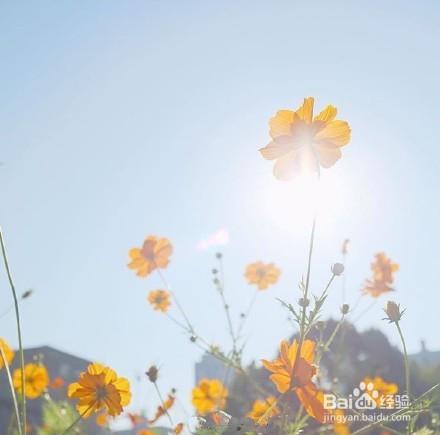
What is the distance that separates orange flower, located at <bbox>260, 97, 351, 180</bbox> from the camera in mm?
1688

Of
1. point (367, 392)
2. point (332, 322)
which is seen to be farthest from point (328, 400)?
point (332, 322)

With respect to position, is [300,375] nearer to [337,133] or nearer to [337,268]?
[337,268]

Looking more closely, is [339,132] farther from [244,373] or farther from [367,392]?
[367,392]

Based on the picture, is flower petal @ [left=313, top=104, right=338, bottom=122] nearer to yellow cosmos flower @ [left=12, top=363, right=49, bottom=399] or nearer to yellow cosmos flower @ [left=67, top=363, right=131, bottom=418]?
yellow cosmos flower @ [left=67, top=363, right=131, bottom=418]

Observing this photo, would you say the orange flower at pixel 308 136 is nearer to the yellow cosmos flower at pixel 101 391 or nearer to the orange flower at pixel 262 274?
the yellow cosmos flower at pixel 101 391

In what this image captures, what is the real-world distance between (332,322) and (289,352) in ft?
48.6

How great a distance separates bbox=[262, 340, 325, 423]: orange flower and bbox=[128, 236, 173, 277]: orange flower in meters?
2.45

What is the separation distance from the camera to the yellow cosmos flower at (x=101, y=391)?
6.21ft

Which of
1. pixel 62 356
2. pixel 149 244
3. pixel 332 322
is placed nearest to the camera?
→ pixel 149 244

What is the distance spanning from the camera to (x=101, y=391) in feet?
6.31

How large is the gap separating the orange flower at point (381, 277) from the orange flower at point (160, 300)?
1.33m

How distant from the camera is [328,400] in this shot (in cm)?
249

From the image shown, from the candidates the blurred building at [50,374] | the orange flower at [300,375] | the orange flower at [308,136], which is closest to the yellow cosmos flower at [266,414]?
the orange flower at [300,375]

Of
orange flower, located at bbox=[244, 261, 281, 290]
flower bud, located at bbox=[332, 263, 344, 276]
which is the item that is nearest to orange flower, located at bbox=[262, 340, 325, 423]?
flower bud, located at bbox=[332, 263, 344, 276]
